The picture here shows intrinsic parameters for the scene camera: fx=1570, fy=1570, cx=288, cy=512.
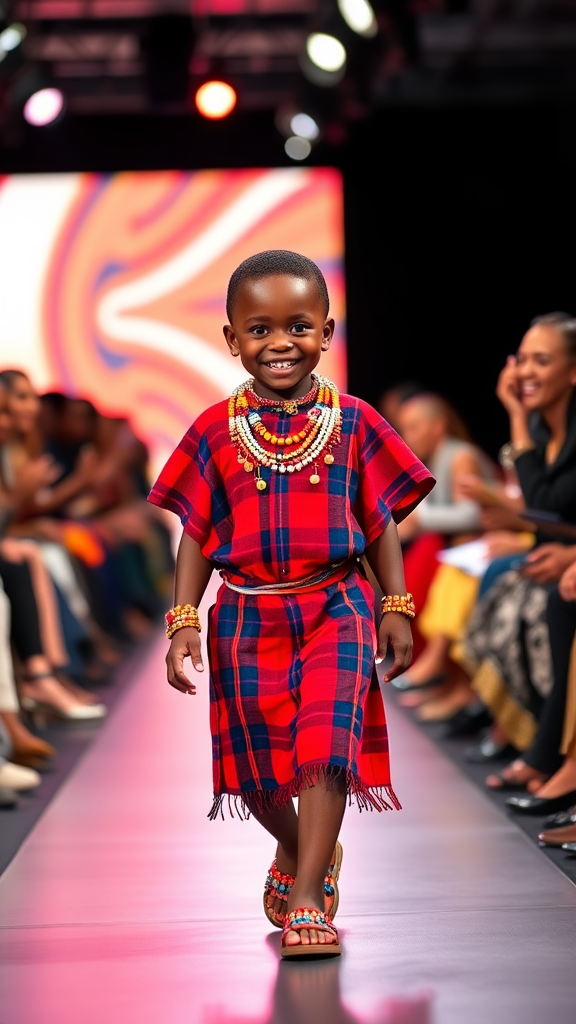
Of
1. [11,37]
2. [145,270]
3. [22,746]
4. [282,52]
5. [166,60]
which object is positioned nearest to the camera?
[22,746]

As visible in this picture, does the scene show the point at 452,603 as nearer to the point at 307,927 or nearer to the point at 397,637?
the point at 397,637

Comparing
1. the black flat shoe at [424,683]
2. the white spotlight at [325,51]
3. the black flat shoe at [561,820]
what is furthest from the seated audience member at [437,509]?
the white spotlight at [325,51]

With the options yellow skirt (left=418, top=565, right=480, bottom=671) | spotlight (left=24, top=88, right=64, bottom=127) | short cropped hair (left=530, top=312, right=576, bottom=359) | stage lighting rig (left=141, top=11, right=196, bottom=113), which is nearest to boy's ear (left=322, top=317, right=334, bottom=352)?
short cropped hair (left=530, top=312, right=576, bottom=359)

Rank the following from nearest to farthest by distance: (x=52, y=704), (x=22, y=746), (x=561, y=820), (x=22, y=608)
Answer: (x=561, y=820) < (x=22, y=746) < (x=22, y=608) < (x=52, y=704)

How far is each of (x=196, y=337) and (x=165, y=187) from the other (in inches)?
42.3

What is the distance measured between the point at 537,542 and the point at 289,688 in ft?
5.10

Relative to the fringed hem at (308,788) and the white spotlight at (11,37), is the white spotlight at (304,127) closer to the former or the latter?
the white spotlight at (11,37)

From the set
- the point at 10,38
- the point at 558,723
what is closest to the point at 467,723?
the point at 558,723

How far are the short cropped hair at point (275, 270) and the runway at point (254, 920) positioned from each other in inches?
40.1

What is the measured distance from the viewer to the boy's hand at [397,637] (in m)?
2.47

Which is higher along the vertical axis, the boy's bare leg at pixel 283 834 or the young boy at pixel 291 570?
the young boy at pixel 291 570

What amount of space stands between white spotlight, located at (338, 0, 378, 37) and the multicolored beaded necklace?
514 cm

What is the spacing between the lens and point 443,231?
10.9 m

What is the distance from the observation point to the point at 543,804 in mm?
3492
